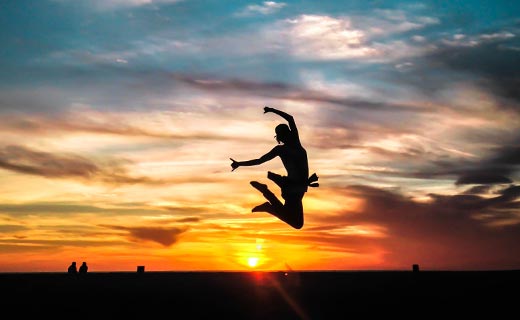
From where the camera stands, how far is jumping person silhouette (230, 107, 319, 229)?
14.9 metres

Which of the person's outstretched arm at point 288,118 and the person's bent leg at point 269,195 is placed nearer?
the person's outstretched arm at point 288,118

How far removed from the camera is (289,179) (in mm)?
15805

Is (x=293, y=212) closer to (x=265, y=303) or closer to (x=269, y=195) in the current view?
(x=269, y=195)

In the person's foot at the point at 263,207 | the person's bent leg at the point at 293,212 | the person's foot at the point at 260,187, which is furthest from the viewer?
the person's foot at the point at 260,187

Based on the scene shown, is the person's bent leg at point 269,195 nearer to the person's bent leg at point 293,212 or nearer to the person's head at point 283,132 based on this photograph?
the person's bent leg at point 293,212

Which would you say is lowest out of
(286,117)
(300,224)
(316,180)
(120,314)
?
(120,314)

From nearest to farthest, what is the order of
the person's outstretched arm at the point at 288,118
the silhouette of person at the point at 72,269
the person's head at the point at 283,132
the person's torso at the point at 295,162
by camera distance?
the person's outstretched arm at the point at 288,118 < the person's head at the point at 283,132 < the person's torso at the point at 295,162 < the silhouette of person at the point at 72,269

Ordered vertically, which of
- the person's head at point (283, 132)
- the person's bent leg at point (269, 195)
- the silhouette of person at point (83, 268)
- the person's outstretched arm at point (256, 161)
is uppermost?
the person's head at point (283, 132)

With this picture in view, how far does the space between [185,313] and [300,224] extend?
3.94 meters

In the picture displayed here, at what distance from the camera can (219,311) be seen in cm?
1429

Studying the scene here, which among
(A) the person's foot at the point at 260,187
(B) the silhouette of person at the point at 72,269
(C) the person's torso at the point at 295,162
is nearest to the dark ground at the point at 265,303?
(A) the person's foot at the point at 260,187

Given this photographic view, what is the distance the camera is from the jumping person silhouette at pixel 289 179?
49.0 feet

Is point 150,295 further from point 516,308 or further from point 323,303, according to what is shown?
point 516,308

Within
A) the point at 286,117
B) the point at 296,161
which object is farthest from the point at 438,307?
the point at 286,117
